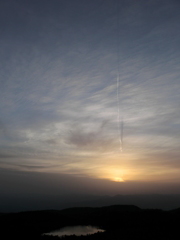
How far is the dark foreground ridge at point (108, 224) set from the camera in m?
35.1

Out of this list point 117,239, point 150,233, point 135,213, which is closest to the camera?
point 117,239

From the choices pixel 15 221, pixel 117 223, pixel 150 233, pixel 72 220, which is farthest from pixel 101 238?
pixel 15 221

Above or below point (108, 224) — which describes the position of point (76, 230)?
below

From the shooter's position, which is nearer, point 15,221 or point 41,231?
point 41,231

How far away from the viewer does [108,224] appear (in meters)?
45.4

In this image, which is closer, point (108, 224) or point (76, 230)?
point (76, 230)

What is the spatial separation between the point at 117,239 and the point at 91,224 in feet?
51.1

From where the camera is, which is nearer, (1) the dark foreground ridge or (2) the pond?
(1) the dark foreground ridge

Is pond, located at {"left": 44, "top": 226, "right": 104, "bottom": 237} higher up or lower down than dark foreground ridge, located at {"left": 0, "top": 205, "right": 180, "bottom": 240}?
lower down

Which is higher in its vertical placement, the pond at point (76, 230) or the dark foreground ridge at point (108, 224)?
the dark foreground ridge at point (108, 224)

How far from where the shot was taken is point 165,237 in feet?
110

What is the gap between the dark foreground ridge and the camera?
3506 cm

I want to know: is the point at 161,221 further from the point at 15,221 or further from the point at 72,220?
the point at 15,221

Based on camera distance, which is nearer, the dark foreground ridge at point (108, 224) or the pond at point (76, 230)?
the dark foreground ridge at point (108, 224)
